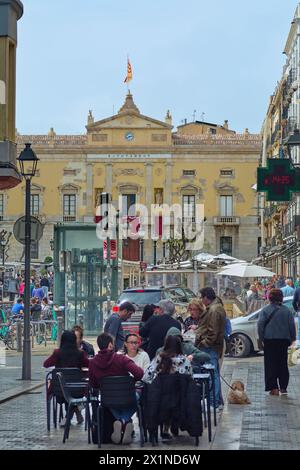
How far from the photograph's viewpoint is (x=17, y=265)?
5831cm

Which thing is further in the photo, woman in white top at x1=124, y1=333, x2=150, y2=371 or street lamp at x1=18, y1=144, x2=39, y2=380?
street lamp at x1=18, y1=144, x2=39, y2=380

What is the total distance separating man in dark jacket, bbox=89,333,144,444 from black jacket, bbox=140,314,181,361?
2522 mm

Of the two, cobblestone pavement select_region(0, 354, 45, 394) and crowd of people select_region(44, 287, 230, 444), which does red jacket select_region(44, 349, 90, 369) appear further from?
cobblestone pavement select_region(0, 354, 45, 394)

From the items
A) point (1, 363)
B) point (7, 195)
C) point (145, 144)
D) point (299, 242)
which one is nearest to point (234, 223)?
point (145, 144)

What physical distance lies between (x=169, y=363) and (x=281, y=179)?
26.0ft

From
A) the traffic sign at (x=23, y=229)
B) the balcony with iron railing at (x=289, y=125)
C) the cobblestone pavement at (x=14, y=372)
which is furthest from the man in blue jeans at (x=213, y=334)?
the balcony with iron railing at (x=289, y=125)

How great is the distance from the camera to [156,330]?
13625 mm

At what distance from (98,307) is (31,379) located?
32.7 ft

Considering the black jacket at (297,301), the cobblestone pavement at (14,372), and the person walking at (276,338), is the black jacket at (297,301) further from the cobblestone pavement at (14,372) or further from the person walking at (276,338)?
the person walking at (276,338)

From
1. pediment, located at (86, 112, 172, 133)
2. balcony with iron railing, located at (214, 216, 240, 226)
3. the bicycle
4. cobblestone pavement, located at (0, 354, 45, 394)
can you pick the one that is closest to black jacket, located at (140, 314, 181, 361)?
Answer: cobblestone pavement, located at (0, 354, 45, 394)

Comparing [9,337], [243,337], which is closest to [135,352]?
[243,337]

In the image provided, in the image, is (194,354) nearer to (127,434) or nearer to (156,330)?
(156,330)

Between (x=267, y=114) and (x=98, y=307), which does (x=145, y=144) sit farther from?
(x=98, y=307)

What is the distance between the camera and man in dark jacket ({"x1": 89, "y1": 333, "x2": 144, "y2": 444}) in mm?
11008
